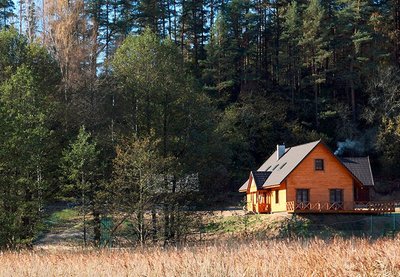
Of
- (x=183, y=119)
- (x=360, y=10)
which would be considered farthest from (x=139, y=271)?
(x=360, y=10)

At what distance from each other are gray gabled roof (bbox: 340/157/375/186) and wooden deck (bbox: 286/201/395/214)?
17.1 feet

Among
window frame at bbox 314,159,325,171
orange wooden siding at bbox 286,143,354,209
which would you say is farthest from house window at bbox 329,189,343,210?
window frame at bbox 314,159,325,171

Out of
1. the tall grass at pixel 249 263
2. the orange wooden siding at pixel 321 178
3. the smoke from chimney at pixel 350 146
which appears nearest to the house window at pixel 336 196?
the orange wooden siding at pixel 321 178

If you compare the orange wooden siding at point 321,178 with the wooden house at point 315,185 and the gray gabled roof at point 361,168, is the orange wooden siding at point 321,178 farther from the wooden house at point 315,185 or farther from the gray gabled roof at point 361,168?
the gray gabled roof at point 361,168

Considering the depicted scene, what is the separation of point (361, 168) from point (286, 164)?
830 centimetres

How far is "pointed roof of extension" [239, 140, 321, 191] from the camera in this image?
35625 millimetres

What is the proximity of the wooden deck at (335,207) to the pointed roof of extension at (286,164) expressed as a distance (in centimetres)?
217

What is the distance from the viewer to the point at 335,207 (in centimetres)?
3494

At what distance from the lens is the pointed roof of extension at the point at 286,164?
3562cm

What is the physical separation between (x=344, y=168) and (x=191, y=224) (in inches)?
589

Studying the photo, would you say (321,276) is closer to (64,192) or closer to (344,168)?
(64,192)

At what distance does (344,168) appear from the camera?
119 ft

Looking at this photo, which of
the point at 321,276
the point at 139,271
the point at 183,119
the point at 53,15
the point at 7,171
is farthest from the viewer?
the point at 53,15

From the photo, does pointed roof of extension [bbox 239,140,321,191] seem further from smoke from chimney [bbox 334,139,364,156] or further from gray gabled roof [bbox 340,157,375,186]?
smoke from chimney [bbox 334,139,364,156]
